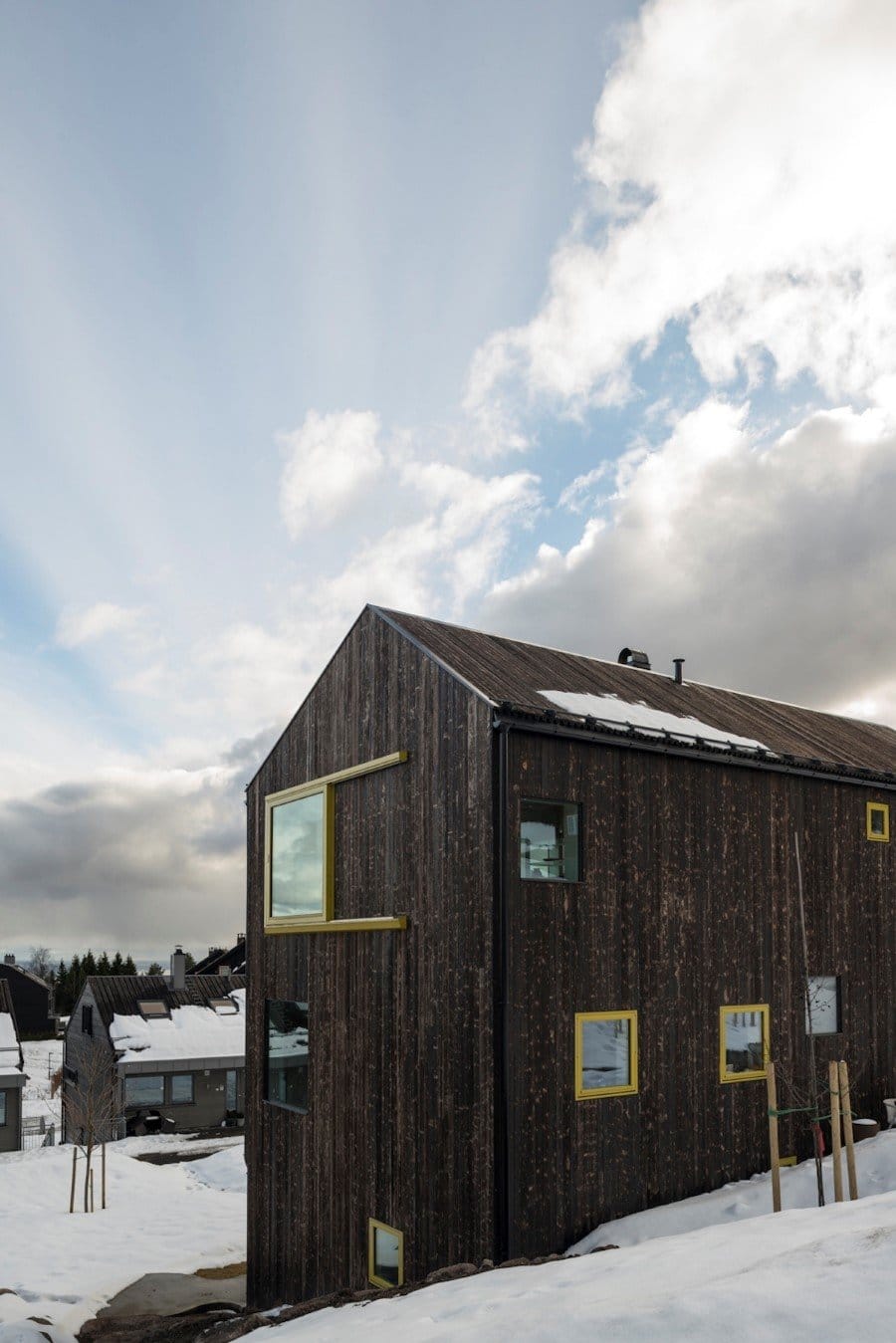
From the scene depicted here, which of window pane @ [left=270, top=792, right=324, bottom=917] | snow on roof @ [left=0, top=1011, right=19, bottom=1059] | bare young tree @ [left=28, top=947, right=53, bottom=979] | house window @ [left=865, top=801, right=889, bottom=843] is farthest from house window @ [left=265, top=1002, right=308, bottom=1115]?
bare young tree @ [left=28, top=947, right=53, bottom=979]

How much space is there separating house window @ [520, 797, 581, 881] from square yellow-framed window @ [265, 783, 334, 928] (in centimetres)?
406

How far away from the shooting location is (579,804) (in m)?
12.1

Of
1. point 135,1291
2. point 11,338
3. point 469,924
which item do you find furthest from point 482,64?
point 135,1291

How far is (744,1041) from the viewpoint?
44.2ft

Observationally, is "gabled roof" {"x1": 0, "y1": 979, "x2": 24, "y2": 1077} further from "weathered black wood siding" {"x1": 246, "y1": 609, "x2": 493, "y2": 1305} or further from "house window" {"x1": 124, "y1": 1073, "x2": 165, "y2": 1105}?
"weathered black wood siding" {"x1": 246, "y1": 609, "x2": 493, "y2": 1305}

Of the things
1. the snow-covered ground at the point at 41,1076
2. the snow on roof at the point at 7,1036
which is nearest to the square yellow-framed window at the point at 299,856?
the snow on roof at the point at 7,1036

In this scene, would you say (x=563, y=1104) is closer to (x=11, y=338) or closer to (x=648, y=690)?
(x=648, y=690)

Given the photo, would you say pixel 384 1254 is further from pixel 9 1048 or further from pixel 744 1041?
pixel 9 1048

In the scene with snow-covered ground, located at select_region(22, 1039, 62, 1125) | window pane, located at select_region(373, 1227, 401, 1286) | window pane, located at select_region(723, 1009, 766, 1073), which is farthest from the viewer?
snow-covered ground, located at select_region(22, 1039, 62, 1125)

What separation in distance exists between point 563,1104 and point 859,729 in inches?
484

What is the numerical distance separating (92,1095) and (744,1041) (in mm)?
21133

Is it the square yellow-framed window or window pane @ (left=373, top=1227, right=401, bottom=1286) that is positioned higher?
the square yellow-framed window

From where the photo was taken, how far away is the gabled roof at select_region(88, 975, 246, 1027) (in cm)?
3891

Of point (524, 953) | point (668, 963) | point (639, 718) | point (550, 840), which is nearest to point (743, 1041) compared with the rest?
point (668, 963)
